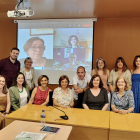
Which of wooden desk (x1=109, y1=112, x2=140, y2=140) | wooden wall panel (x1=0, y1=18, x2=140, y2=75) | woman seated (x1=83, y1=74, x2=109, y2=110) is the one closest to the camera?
wooden desk (x1=109, y1=112, x2=140, y2=140)

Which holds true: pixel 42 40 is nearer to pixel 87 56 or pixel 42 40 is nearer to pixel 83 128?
pixel 87 56

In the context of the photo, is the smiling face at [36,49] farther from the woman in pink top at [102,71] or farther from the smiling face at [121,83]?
the smiling face at [121,83]

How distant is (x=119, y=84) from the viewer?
2574 mm

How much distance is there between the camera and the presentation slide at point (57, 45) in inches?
166

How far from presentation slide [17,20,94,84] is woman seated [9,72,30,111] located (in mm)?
1478

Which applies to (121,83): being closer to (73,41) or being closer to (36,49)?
(73,41)

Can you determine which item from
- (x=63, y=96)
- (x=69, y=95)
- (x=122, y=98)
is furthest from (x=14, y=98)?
(x=122, y=98)

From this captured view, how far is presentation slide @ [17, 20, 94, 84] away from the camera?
422 cm

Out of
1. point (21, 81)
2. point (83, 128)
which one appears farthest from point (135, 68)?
point (21, 81)

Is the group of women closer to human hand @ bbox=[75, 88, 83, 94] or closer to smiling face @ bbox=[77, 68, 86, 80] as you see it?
human hand @ bbox=[75, 88, 83, 94]

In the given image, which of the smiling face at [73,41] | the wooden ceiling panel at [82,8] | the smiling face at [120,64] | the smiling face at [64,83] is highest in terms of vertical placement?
the wooden ceiling panel at [82,8]

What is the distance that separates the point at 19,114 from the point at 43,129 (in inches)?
25.5

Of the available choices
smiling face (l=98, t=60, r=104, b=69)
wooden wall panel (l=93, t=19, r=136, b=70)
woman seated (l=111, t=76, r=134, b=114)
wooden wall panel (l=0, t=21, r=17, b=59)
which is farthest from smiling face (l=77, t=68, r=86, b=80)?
wooden wall panel (l=0, t=21, r=17, b=59)

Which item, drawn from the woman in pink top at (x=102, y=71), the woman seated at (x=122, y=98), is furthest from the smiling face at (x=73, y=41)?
the woman seated at (x=122, y=98)
